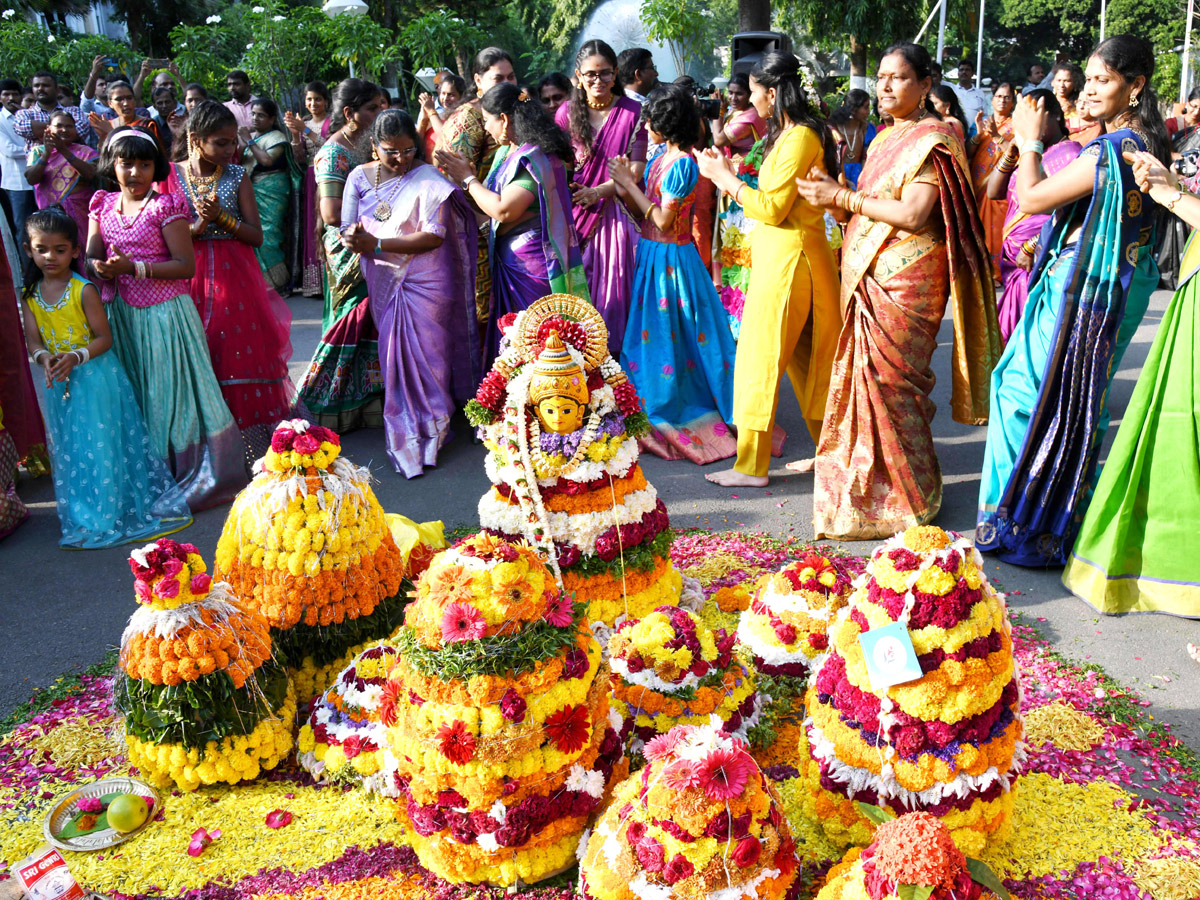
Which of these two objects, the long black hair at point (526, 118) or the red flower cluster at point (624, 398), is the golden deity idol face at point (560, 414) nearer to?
the red flower cluster at point (624, 398)

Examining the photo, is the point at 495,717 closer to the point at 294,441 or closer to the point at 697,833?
the point at 697,833

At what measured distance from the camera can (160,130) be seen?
8.79 meters

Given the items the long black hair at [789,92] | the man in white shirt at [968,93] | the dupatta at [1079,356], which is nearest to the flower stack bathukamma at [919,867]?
the dupatta at [1079,356]

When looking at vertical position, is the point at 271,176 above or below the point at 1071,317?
above

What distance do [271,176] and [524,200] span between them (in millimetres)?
4781

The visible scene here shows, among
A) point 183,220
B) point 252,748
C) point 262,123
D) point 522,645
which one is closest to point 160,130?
point 262,123

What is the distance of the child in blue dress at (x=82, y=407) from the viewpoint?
4445 mm

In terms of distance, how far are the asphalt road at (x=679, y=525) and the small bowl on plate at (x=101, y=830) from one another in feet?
2.69

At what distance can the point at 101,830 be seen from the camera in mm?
2705

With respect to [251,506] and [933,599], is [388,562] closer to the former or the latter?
[251,506]

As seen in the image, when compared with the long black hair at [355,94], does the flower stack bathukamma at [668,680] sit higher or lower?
lower

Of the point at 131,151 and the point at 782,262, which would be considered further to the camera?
the point at 782,262

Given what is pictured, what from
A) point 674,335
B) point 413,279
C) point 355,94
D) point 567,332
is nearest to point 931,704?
point 567,332

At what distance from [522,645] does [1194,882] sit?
1.83 metres
